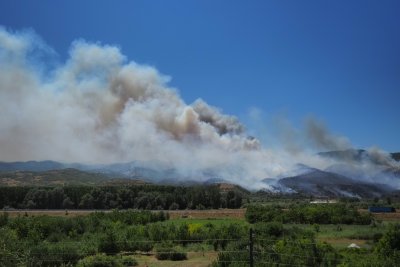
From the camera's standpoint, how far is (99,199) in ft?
374

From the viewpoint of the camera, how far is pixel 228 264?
23312 millimetres

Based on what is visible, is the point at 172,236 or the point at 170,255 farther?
the point at 172,236

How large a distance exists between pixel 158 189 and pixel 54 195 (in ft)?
86.5

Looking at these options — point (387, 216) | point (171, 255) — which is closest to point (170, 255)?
point (171, 255)

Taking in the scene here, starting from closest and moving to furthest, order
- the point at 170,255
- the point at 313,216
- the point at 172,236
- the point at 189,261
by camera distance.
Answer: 1. the point at 189,261
2. the point at 170,255
3. the point at 172,236
4. the point at 313,216

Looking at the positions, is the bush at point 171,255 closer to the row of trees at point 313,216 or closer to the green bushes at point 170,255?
the green bushes at point 170,255

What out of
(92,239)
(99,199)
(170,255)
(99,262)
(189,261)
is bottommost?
(189,261)

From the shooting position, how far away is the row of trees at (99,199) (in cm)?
11262

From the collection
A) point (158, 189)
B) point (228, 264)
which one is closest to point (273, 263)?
point (228, 264)

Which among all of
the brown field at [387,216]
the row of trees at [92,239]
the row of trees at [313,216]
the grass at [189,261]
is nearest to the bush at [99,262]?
the row of trees at [92,239]

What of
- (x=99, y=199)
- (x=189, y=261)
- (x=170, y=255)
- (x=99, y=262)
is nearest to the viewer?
(x=99, y=262)

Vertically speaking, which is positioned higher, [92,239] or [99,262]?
[99,262]

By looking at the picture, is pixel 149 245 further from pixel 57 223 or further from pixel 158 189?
pixel 158 189

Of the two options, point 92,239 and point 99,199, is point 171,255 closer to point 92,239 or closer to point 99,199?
point 92,239
